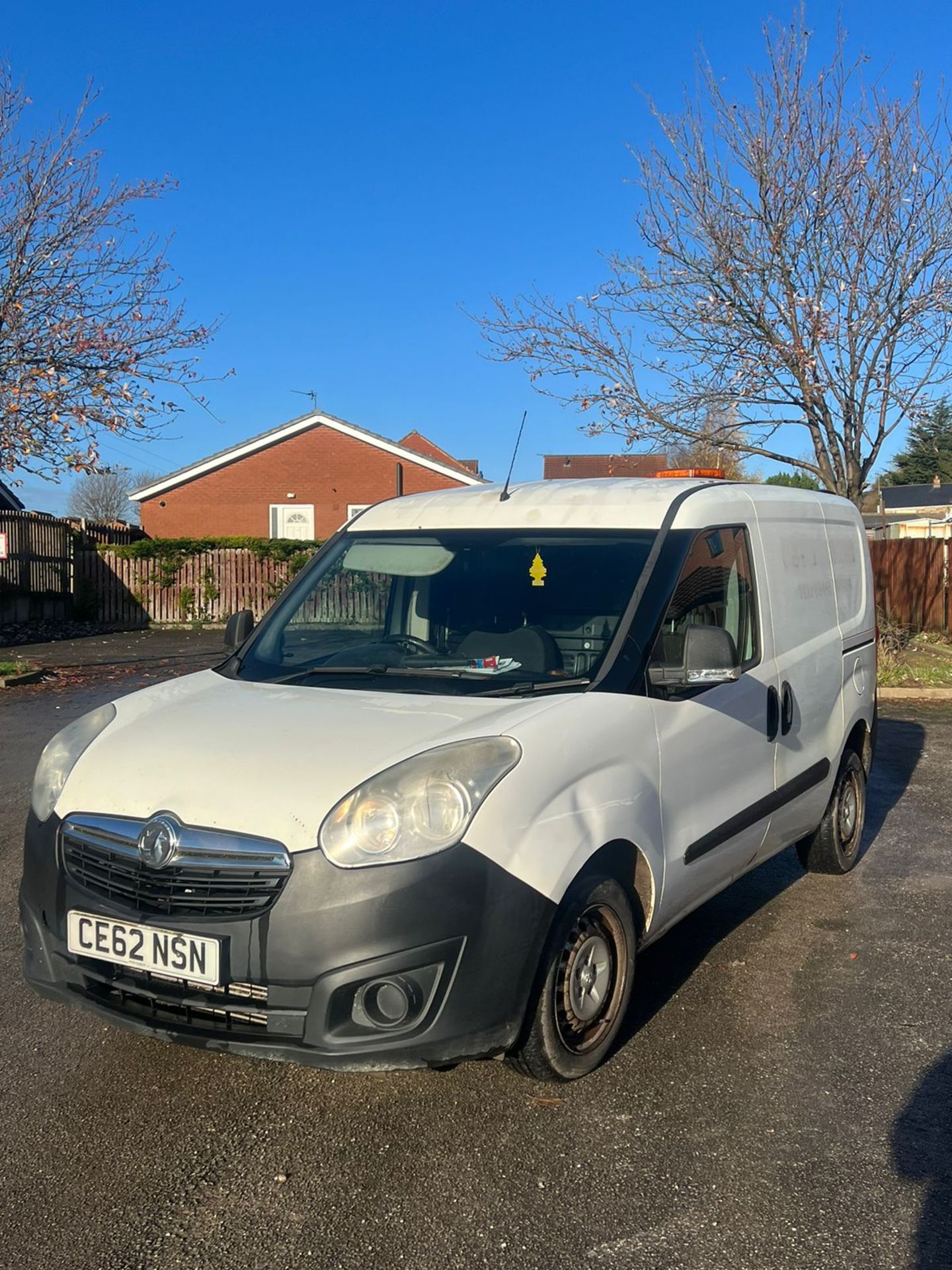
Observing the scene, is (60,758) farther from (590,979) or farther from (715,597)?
(715,597)

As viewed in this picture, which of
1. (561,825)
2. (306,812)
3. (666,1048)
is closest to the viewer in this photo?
(306,812)

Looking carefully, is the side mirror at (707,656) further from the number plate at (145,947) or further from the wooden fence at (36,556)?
the wooden fence at (36,556)

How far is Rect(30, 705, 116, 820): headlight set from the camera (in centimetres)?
348

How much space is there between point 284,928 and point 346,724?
2.40 ft

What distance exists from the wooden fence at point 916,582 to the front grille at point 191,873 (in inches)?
701

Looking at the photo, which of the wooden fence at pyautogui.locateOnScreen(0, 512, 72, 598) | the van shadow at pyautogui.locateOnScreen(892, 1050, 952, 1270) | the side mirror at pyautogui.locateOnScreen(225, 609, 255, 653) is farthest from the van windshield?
the wooden fence at pyautogui.locateOnScreen(0, 512, 72, 598)

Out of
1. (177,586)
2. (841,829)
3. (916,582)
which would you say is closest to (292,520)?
(177,586)

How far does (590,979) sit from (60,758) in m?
1.86

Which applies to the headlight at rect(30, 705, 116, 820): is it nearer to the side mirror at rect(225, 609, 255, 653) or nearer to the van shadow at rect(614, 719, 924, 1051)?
the side mirror at rect(225, 609, 255, 653)

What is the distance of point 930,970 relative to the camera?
4.61 metres

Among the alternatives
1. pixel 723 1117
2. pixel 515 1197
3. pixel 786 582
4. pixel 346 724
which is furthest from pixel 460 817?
pixel 786 582

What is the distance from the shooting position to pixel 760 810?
4.59 meters

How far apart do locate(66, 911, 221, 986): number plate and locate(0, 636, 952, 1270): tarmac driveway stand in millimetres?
562

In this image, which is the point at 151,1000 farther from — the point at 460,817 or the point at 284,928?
the point at 460,817
